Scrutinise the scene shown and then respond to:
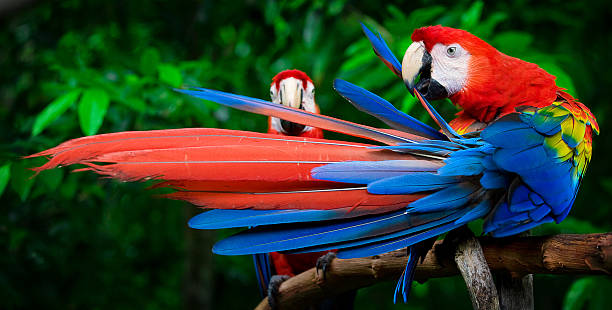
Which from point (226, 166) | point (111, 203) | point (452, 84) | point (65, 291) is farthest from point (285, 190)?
point (65, 291)

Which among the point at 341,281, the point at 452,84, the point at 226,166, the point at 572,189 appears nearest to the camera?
the point at 226,166

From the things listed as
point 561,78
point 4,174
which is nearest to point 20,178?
point 4,174

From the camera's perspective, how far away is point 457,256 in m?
0.87

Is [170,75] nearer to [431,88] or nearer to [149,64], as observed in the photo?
[149,64]

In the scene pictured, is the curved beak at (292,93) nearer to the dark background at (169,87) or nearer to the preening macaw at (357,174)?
the dark background at (169,87)

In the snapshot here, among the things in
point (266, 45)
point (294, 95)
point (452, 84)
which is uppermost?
point (266, 45)

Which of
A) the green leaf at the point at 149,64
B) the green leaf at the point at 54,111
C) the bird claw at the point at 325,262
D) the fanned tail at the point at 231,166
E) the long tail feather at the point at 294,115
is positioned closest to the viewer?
the fanned tail at the point at 231,166

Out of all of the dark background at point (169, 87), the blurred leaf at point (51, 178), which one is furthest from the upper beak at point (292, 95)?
the blurred leaf at point (51, 178)

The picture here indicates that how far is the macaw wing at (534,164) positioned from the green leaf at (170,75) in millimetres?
1066

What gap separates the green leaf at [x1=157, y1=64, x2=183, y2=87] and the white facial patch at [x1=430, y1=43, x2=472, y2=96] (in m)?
0.90

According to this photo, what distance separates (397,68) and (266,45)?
131 centimetres

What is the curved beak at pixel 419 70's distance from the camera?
1.01 metres

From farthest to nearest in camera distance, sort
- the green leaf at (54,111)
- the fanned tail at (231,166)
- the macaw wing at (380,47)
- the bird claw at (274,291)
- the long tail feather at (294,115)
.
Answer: the green leaf at (54,111) → the bird claw at (274,291) → the macaw wing at (380,47) → the long tail feather at (294,115) → the fanned tail at (231,166)

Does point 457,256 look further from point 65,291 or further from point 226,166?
point 65,291
